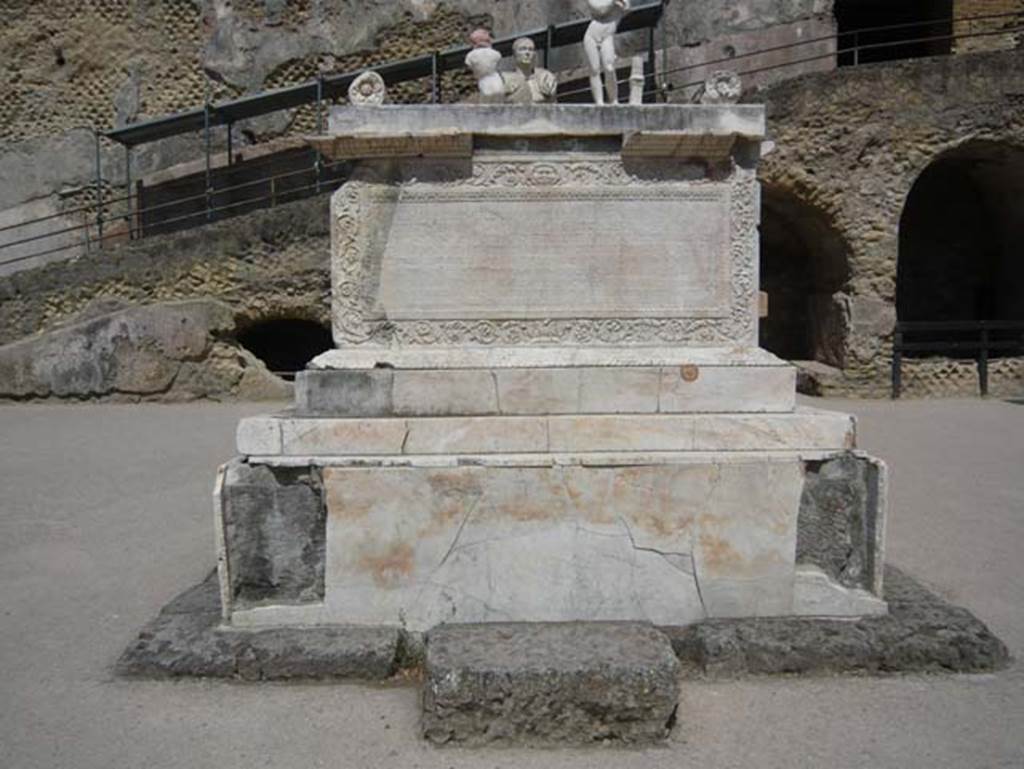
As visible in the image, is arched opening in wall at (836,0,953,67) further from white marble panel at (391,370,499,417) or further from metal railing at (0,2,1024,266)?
white marble panel at (391,370,499,417)

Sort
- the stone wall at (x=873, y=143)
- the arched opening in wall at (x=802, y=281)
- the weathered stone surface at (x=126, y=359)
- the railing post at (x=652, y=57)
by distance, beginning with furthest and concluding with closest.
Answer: the railing post at (x=652, y=57), the arched opening in wall at (x=802, y=281), the stone wall at (x=873, y=143), the weathered stone surface at (x=126, y=359)

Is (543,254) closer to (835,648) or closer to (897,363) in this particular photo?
(835,648)

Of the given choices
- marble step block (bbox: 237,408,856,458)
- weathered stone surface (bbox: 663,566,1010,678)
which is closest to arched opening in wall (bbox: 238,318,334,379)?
marble step block (bbox: 237,408,856,458)

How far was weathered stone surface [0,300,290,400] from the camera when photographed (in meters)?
11.3

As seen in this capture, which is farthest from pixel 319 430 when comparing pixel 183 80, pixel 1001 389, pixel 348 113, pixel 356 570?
pixel 183 80

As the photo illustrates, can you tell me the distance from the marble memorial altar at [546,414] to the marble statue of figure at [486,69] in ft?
0.94

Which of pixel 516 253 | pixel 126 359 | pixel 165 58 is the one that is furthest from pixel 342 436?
pixel 165 58

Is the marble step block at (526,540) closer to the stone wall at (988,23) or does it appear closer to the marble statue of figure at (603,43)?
the marble statue of figure at (603,43)

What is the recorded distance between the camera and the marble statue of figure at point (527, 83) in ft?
12.8

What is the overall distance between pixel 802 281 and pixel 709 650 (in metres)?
13.2

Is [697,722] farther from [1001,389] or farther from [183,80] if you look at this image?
[183,80]

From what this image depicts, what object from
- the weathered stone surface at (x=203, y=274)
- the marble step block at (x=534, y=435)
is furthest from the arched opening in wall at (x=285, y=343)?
the marble step block at (x=534, y=435)

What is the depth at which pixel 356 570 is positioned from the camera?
329 centimetres

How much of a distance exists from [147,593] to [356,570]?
4.97 ft
